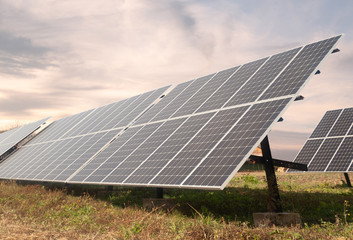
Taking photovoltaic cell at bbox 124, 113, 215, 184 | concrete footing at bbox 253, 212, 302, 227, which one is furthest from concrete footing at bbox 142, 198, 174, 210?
concrete footing at bbox 253, 212, 302, 227

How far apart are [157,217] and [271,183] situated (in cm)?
394

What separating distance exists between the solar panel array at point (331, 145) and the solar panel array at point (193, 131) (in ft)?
27.8

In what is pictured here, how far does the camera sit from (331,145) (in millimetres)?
21891

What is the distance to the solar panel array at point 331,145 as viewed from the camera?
19828mm

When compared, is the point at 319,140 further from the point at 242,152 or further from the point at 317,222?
the point at 242,152

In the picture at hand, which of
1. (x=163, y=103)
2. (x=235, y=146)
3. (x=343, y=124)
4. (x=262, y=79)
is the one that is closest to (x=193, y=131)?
(x=235, y=146)

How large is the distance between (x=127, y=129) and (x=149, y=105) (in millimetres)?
2673

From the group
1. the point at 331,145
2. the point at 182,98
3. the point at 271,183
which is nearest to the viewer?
the point at 271,183

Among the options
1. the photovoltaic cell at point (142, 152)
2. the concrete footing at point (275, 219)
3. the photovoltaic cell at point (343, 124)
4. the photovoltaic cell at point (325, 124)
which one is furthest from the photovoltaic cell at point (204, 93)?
the photovoltaic cell at point (325, 124)

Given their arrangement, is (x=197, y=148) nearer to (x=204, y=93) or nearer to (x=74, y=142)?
(x=204, y=93)

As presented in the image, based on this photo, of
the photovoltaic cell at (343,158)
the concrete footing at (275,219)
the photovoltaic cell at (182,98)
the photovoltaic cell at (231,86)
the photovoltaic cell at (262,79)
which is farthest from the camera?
the photovoltaic cell at (343,158)

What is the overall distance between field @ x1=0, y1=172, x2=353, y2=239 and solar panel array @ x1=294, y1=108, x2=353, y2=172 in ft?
13.5

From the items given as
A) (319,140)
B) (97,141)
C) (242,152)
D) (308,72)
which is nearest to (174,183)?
(242,152)

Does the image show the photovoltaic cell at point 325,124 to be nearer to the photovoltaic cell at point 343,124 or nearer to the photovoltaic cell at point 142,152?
the photovoltaic cell at point 343,124
